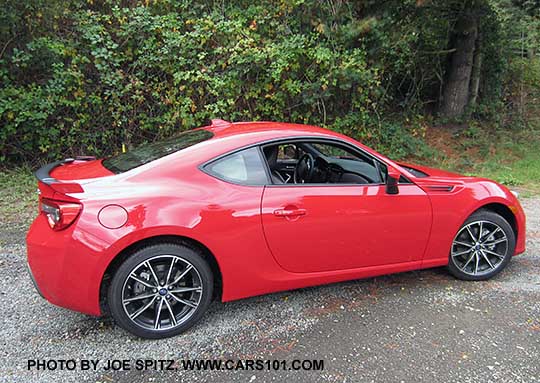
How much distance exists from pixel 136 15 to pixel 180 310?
5.74 metres

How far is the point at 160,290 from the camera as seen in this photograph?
102 inches

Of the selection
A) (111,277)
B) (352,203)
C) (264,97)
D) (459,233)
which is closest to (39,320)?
(111,277)

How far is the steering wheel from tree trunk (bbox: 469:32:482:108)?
8161 millimetres

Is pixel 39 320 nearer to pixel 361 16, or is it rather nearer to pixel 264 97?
pixel 264 97

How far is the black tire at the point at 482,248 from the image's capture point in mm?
3412

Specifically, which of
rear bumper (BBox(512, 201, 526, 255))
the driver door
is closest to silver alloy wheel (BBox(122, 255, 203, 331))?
the driver door

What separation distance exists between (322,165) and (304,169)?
0.68 feet

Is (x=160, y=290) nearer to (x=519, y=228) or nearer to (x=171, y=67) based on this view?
(x=519, y=228)

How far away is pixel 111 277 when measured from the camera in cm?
250

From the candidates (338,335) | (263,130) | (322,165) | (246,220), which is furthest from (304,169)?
(338,335)

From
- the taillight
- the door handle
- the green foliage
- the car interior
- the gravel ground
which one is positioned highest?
the green foliage

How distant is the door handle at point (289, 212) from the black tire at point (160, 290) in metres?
0.62

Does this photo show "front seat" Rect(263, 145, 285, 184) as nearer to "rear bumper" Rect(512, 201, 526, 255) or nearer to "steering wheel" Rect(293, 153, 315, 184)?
"steering wheel" Rect(293, 153, 315, 184)

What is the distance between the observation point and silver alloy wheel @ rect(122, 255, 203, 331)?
2.53 m
